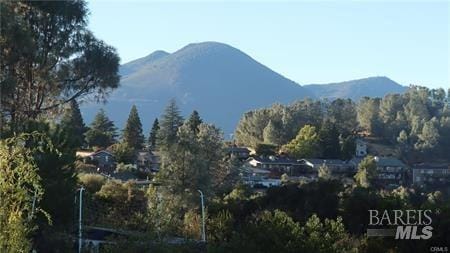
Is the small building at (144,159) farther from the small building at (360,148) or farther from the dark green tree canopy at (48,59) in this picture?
the small building at (360,148)

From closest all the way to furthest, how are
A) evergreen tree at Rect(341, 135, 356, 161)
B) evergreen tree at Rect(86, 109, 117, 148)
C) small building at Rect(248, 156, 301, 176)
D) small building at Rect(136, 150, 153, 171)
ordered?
1. small building at Rect(136, 150, 153, 171)
2. evergreen tree at Rect(86, 109, 117, 148)
3. small building at Rect(248, 156, 301, 176)
4. evergreen tree at Rect(341, 135, 356, 161)

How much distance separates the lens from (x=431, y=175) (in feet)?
144

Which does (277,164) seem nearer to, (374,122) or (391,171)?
(391,171)

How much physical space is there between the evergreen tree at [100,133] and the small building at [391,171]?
17.8 m

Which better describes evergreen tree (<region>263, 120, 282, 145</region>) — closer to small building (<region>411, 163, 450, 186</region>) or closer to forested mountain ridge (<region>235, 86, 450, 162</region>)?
forested mountain ridge (<region>235, 86, 450, 162</region>)

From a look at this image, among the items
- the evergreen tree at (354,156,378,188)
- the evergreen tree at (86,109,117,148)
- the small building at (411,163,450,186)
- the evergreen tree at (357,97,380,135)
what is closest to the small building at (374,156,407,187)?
the small building at (411,163,450,186)

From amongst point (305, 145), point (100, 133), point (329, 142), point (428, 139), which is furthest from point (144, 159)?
point (428, 139)

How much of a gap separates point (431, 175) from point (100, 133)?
23077 millimetres

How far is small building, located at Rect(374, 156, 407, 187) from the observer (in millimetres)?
41094

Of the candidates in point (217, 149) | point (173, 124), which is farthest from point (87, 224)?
point (173, 124)

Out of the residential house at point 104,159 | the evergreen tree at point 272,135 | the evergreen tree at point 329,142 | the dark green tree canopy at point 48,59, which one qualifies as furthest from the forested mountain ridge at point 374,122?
the dark green tree canopy at point 48,59

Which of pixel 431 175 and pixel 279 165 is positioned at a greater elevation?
pixel 279 165

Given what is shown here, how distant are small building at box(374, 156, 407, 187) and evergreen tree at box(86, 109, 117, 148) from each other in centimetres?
1780

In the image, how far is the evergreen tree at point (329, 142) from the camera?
155 feet
